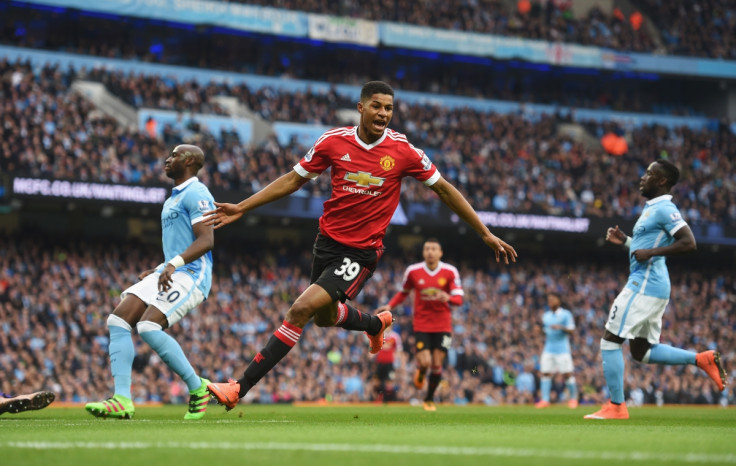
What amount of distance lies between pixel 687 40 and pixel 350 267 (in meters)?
41.7

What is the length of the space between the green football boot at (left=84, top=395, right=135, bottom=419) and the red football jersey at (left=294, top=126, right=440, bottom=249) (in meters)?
2.39

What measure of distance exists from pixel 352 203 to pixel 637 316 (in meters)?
3.59

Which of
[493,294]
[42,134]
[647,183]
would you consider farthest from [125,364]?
[493,294]

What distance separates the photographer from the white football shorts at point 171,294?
869 centimetres

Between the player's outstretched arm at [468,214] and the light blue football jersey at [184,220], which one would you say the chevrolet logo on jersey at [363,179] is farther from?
the light blue football jersey at [184,220]

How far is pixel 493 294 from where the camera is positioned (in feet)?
103

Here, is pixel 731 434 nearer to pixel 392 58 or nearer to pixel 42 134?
pixel 42 134

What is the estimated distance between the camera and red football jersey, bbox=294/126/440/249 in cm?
848

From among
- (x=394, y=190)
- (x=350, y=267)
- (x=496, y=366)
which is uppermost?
(x=394, y=190)

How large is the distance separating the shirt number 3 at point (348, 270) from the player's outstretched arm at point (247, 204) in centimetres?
83

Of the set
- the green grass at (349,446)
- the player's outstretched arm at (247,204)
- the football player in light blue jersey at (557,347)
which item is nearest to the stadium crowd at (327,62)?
the football player in light blue jersey at (557,347)

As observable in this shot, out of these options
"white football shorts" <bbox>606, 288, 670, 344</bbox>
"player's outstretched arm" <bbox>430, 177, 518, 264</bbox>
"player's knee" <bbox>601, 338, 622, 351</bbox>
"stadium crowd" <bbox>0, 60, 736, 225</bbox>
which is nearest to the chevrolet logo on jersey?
"player's outstretched arm" <bbox>430, 177, 518, 264</bbox>

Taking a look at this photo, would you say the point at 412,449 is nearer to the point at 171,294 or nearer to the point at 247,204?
the point at 247,204

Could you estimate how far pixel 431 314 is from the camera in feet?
47.2
